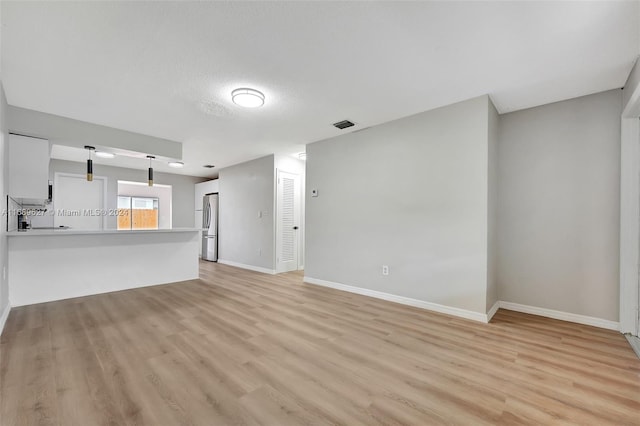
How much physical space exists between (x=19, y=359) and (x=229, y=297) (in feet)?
6.66

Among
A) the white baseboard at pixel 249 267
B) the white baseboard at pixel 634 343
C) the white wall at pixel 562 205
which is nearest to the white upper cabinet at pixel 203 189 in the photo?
the white baseboard at pixel 249 267

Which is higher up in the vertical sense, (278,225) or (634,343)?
(278,225)

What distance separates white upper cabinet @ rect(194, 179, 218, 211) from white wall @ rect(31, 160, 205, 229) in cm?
20

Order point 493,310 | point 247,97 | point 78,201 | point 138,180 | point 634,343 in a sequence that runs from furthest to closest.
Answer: point 138,180 → point 78,201 → point 493,310 → point 247,97 → point 634,343

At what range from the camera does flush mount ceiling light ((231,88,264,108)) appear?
9.10 feet

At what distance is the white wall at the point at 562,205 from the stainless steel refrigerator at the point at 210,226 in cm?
640

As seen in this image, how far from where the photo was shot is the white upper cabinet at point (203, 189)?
24.5 ft

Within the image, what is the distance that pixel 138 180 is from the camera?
7.02m

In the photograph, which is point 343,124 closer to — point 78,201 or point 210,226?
point 210,226

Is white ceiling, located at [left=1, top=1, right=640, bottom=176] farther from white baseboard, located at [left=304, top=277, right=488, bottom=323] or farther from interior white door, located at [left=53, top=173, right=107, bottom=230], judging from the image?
interior white door, located at [left=53, top=173, right=107, bottom=230]

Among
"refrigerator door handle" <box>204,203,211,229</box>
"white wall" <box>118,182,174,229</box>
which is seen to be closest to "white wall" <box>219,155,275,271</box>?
"refrigerator door handle" <box>204,203,211,229</box>

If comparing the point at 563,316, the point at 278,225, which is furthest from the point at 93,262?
the point at 563,316

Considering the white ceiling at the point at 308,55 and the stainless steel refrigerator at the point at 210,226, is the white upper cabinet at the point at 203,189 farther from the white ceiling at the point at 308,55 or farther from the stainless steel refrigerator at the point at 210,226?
the white ceiling at the point at 308,55

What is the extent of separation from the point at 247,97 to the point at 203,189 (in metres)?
5.75
